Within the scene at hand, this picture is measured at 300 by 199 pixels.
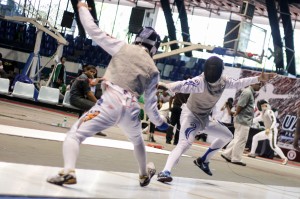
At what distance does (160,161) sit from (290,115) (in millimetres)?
10298

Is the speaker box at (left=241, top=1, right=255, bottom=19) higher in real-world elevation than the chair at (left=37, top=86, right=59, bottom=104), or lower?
higher

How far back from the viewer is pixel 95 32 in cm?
527

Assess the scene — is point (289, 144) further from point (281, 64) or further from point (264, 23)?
point (264, 23)

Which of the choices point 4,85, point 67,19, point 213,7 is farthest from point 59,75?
point 213,7

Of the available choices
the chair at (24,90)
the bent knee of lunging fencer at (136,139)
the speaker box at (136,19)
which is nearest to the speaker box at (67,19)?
the speaker box at (136,19)

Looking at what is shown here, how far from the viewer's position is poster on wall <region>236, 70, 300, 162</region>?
18891 millimetres

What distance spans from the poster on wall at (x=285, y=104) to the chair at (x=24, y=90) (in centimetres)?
711

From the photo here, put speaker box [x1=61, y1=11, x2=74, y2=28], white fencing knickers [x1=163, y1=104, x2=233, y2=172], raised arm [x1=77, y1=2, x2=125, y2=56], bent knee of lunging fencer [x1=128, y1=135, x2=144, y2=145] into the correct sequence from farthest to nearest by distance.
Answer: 1. speaker box [x1=61, y1=11, x2=74, y2=28]
2. white fencing knickers [x1=163, y1=104, x2=233, y2=172]
3. bent knee of lunging fencer [x1=128, y1=135, x2=144, y2=145]
4. raised arm [x1=77, y1=2, x2=125, y2=56]

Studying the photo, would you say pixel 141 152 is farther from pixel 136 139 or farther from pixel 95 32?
pixel 95 32

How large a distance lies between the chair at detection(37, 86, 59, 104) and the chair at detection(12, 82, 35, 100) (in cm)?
33

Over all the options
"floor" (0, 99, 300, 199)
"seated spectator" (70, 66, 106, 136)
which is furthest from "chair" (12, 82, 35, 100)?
"floor" (0, 99, 300, 199)

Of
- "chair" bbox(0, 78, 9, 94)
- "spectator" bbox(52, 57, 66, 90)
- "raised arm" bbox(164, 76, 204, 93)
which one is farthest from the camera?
"spectator" bbox(52, 57, 66, 90)

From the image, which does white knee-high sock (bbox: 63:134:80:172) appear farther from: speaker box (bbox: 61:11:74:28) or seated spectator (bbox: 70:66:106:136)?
speaker box (bbox: 61:11:74:28)

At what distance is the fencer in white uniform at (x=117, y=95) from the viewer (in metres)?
5.04
